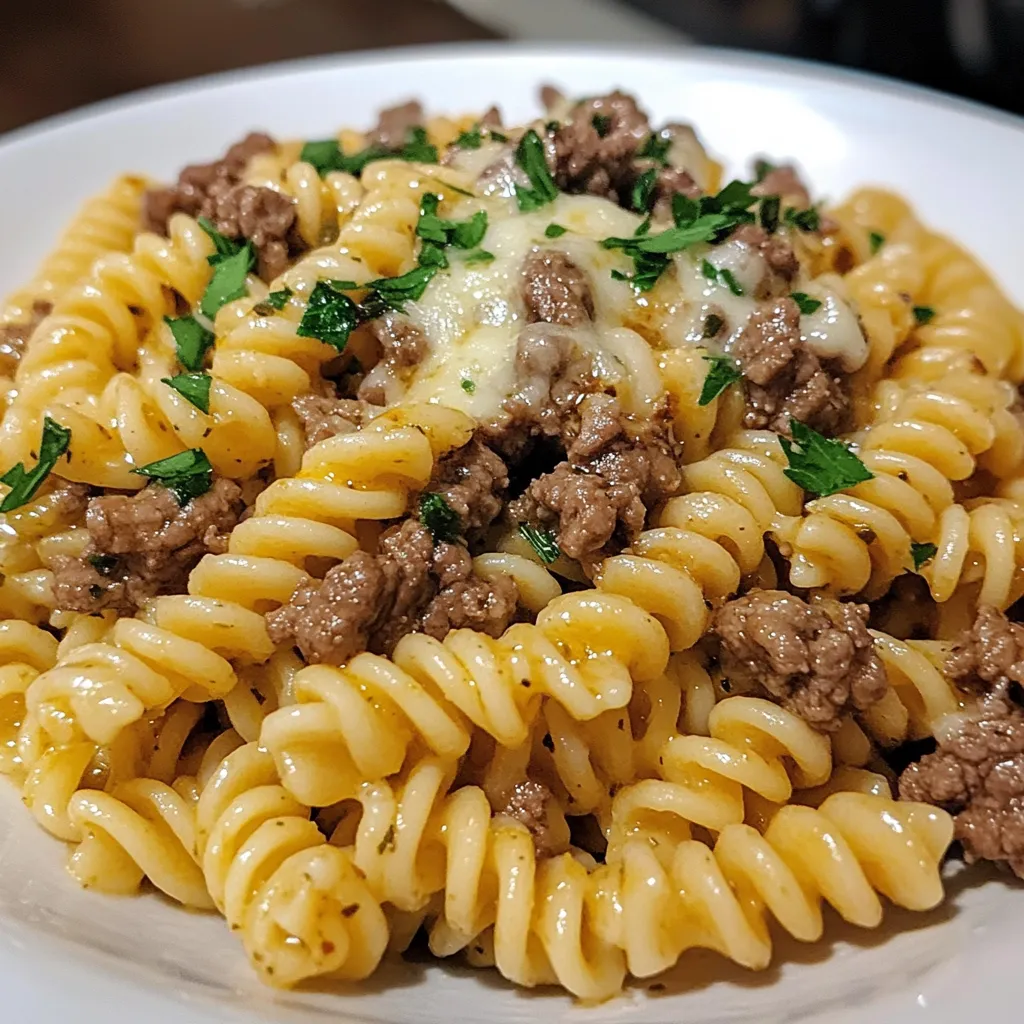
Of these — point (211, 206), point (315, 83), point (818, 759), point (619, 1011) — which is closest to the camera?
point (619, 1011)

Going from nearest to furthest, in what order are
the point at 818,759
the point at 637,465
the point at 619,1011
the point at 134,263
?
the point at 619,1011 → the point at 818,759 → the point at 637,465 → the point at 134,263

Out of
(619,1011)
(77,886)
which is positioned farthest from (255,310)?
(619,1011)

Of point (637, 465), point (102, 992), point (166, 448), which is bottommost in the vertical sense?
point (102, 992)

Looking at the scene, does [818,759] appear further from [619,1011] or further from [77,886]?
[77,886]

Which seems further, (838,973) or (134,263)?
(134,263)

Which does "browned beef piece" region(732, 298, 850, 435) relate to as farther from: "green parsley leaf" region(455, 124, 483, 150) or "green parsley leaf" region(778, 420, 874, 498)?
"green parsley leaf" region(455, 124, 483, 150)

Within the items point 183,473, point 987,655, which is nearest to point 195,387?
point 183,473

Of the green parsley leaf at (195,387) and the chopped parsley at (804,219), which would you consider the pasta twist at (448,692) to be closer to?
the green parsley leaf at (195,387)
